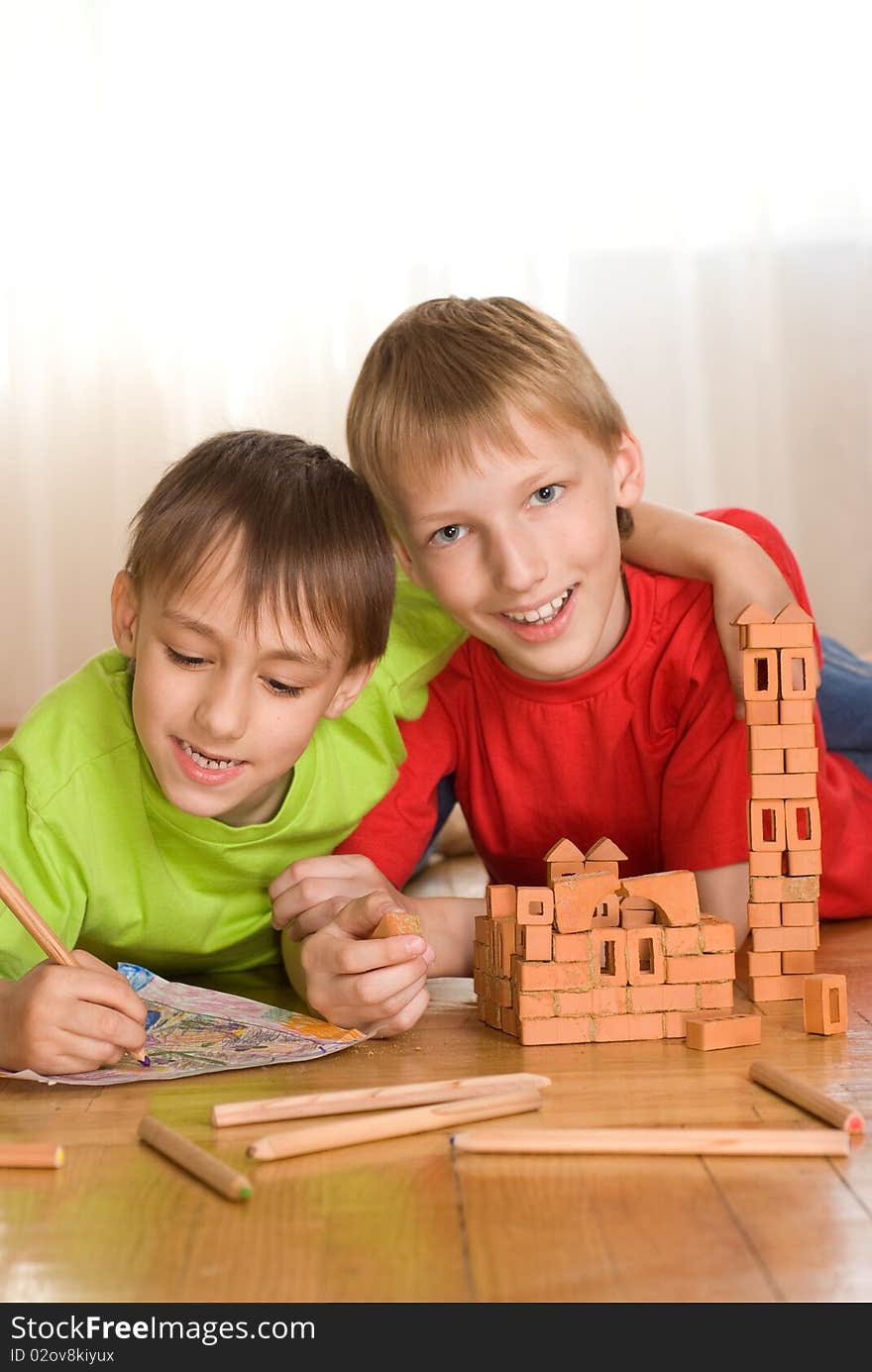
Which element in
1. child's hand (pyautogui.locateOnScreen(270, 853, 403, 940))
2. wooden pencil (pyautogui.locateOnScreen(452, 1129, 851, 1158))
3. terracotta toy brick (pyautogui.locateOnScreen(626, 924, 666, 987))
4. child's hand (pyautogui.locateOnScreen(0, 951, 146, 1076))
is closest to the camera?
wooden pencil (pyautogui.locateOnScreen(452, 1129, 851, 1158))

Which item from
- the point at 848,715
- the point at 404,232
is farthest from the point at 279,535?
the point at 404,232

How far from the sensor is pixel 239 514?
1.08 meters

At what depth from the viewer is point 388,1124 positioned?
79 centimetres

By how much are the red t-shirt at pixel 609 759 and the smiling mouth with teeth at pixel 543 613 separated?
0.09 m

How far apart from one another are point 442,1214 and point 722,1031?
1.11 feet

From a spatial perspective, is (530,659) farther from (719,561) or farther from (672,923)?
(672,923)

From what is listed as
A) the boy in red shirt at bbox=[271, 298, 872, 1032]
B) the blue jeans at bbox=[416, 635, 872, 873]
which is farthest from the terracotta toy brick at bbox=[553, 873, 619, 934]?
the blue jeans at bbox=[416, 635, 872, 873]

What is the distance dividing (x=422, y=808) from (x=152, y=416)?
1714 mm

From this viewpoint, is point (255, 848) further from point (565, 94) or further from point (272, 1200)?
point (565, 94)

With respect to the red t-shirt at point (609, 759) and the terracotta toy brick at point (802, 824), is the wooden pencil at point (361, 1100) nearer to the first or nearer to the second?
the terracotta toy brick at point (802, 824)

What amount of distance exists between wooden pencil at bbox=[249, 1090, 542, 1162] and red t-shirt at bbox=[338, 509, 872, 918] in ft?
1.45

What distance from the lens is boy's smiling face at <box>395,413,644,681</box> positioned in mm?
1154

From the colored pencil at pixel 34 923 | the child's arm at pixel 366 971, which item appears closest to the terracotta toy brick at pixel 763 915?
the child's arm at pixel 366 971

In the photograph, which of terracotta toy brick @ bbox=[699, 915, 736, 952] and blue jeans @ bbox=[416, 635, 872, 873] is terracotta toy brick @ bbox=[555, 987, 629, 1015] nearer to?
terracotta toy brick @ bbox=[699, 915, 736, 952]
